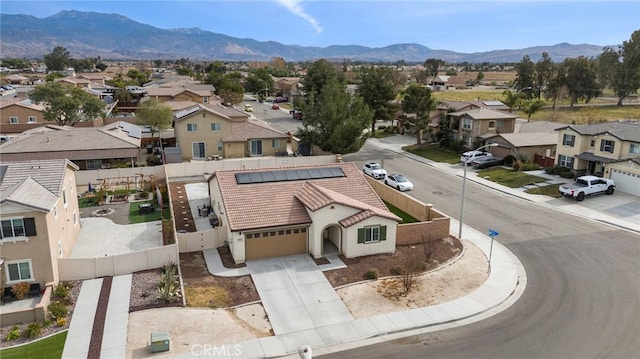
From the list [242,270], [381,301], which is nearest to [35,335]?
[242,270]

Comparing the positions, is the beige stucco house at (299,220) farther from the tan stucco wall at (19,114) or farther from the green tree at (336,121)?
the tan stucco wall at (19,114)

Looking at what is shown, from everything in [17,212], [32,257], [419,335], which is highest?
[17,212]

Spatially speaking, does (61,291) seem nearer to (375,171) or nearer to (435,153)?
(375,171)

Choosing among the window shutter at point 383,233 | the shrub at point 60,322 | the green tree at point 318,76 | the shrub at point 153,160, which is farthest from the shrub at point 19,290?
the green tree at point 318,76

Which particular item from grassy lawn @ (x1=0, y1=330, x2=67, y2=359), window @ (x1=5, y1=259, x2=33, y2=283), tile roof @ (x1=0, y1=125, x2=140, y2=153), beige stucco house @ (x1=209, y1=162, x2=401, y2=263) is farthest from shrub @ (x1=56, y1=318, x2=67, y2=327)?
tile roof @ (x1=0, y1=125, x2=140, y2=153)

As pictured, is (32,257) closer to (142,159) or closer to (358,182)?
(358,182)

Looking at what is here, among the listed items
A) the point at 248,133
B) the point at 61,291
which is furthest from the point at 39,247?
the point at 248,133
